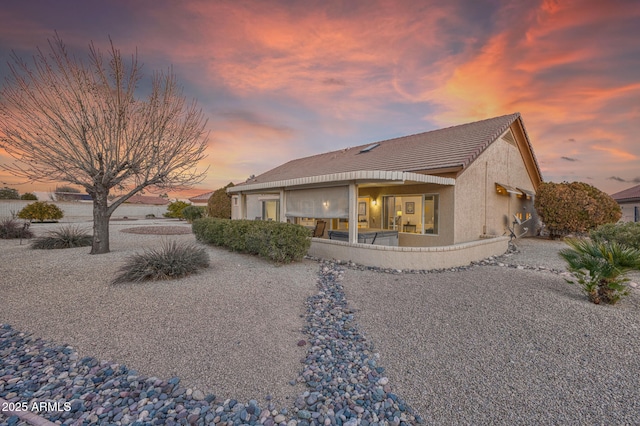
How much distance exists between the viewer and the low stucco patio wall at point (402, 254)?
8.09 m

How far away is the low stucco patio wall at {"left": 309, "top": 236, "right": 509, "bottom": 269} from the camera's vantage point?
8.09m

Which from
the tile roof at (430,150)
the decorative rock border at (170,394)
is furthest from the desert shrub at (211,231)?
the decorative rock border at (170,394)

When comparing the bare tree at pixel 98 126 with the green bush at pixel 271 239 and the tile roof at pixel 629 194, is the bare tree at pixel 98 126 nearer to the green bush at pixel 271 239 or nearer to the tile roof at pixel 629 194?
the green bush at pixel 271 239

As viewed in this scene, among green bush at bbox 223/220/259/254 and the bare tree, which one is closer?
the bare tree

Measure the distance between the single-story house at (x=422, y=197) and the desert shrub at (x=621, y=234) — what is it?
3.20 meters

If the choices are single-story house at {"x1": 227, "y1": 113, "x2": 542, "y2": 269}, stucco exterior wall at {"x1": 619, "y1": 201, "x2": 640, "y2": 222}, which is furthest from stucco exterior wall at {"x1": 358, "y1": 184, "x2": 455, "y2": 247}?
stucco exterior wall at {"x1": 619, "y1": 201, "x2": 640, "y2": 222}

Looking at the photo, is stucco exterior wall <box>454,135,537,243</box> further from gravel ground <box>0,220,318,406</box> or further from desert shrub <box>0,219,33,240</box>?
desert shrub <box>0,219,33,240</box>

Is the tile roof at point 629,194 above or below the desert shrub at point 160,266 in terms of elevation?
above

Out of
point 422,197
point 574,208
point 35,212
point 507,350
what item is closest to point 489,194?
point 422,197

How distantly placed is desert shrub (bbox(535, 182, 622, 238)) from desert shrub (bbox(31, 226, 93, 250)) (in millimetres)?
22263

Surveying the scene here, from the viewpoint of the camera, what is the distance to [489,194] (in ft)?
43.0

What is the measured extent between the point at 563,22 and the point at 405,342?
1139 cm

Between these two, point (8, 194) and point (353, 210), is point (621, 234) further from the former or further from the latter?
point (8, 194)

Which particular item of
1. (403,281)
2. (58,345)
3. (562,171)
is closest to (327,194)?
(403,281)
